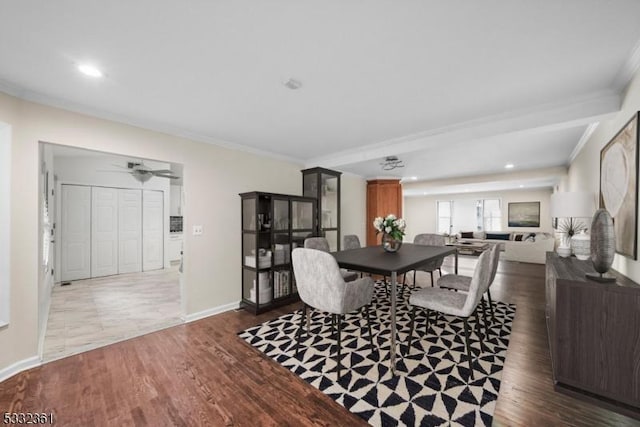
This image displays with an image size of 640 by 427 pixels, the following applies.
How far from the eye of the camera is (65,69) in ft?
5.94

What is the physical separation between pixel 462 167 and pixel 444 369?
442 centimetres

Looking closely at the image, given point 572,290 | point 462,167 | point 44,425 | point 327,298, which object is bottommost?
point 44,425

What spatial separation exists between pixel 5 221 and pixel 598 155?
5.81 meters

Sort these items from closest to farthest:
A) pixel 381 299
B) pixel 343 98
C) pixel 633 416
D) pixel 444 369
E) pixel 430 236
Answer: pixel 633 416 < pixel 444 369 < pixel 343 98 < pixel 381 299 < pixel 430 236

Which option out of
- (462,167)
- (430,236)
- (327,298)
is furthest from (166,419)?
(462,167)

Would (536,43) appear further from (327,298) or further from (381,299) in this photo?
(381,299)

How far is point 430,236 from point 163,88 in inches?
166

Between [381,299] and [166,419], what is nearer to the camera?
[166,419]

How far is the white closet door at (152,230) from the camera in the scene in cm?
591

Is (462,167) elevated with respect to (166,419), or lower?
elevated

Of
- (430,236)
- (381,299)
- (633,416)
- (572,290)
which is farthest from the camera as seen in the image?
(430,236)

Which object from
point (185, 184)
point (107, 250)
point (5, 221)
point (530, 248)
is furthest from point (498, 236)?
point (107, 250)

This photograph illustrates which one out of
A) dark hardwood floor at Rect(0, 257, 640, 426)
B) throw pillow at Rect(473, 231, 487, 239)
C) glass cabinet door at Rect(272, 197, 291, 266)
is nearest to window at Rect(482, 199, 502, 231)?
throw pillow at Rect(473, 231, 487, 239)

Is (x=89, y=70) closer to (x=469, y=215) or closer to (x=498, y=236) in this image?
(x=498, y=236)
